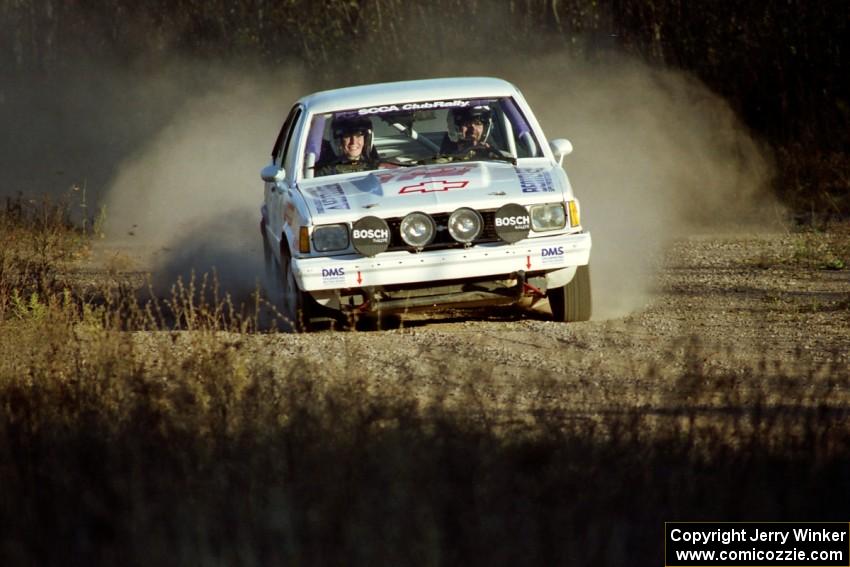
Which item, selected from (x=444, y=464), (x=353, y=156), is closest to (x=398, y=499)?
(x=444, y=464)

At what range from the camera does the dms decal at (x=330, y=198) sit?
9.20 meters

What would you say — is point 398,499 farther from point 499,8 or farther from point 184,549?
point 499,8

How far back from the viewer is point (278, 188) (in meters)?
10.5

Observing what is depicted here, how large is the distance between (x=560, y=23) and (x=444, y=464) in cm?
1739

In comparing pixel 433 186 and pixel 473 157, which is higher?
pixel 473 157

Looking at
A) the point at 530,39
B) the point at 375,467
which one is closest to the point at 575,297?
the point at 375,467

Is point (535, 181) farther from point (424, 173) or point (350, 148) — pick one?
point (350, 148)

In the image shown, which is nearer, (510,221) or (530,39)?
(510,221)

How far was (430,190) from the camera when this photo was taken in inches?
364

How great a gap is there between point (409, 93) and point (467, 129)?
1.57 feet

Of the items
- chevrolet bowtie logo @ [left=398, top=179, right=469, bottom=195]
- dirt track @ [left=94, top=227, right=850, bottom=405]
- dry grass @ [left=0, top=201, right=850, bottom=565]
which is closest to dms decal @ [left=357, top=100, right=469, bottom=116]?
chevrolet bowtie logo @ [left=398, top=179, right=469, bottom=195]

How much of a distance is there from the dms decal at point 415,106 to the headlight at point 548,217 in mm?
1470

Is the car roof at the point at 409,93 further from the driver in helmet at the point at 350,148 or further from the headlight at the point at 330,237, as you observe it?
the headlight at the point at 330,237

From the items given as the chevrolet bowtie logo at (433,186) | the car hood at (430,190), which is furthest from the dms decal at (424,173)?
the chevrolet bowtie logo at (433,186)
